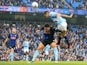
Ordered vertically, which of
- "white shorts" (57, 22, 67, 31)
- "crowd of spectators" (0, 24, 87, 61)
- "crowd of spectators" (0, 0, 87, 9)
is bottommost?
"crowd of spectators" (0, 24, 87, 61)

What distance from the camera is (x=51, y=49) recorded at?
28812 millimetres

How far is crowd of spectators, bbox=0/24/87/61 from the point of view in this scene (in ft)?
94.9

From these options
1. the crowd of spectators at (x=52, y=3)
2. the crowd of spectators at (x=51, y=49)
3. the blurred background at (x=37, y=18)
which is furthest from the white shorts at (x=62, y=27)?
the crowd of spectators at (x=52, y=3)

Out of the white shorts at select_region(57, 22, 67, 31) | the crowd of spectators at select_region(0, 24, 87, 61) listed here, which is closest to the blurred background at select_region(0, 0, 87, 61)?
the crowd of spectators at select_region(0, 24, 87, 61)

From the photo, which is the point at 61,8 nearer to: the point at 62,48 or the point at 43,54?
the point at 62,48

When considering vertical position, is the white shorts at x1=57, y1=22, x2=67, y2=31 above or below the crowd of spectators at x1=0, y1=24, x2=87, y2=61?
above

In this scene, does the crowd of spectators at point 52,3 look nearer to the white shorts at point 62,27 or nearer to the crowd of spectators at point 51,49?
the crowd of spectators at point 51,49

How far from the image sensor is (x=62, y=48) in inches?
→ 1271

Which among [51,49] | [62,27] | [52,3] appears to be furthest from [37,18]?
[62,27]

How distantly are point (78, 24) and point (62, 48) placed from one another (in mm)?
9904

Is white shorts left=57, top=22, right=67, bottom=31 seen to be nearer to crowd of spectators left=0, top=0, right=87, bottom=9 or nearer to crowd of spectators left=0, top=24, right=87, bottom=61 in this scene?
crowd of spectators left=0, top=24, right=87, bottom=61

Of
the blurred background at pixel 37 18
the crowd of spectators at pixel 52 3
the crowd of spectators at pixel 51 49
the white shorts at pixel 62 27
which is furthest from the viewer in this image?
the crowd of spectators at pixel 52 3

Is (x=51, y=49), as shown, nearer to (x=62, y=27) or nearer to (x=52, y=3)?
(x=52, y=3)

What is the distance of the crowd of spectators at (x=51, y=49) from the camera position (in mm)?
28938
